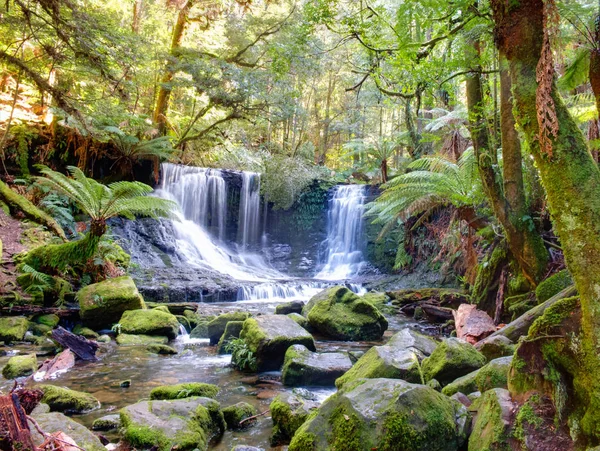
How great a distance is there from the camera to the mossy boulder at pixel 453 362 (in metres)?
3.92

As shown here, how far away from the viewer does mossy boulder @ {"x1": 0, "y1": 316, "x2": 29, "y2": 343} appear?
567 centimetres

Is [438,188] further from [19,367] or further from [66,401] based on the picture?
[19,367]

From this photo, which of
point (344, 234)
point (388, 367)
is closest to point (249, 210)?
point (344, 234)

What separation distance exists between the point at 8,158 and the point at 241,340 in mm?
9515

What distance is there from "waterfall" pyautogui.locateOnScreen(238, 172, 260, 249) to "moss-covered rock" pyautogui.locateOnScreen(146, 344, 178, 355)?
990 cm

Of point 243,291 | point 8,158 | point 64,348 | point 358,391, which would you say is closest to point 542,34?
point 358,391

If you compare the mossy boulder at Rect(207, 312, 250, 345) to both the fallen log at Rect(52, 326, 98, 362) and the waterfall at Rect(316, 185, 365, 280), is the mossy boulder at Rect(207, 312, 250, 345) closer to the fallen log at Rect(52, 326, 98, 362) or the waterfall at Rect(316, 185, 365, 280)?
the fallen log at Rect(52, 326, 98, 362)

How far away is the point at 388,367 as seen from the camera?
3.54m

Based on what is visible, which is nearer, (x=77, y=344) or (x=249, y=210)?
(x=77, y=344)

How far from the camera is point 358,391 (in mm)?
2684

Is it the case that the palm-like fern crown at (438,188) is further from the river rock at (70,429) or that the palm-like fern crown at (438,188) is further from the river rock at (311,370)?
the river rock at (70,429)

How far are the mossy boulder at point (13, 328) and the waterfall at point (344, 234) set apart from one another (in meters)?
9.05

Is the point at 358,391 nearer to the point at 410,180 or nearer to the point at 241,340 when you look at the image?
the point at 241,340

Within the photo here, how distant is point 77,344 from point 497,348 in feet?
16.2
